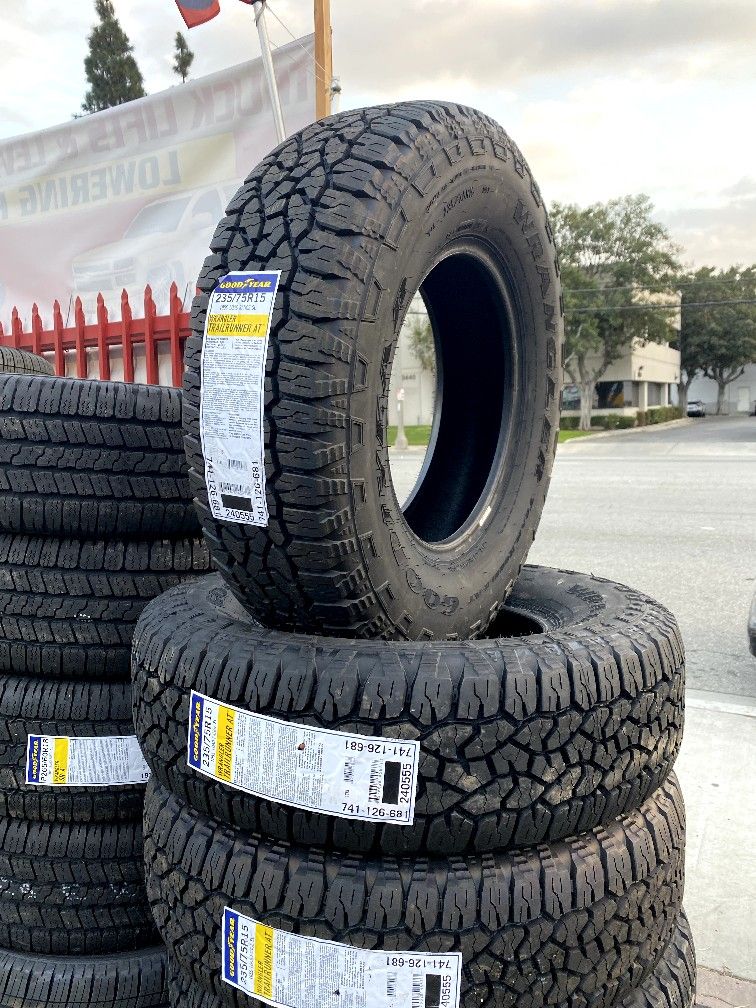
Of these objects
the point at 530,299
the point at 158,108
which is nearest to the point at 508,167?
the point at 530,299

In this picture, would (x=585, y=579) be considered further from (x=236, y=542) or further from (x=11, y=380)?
(x=11, y=380)

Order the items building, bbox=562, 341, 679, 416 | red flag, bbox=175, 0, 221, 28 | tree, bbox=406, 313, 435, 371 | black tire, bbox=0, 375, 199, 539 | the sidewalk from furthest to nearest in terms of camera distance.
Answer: building, bbox=562, 341, 679, 416, tree, bbox=406, 313, 435, 371, red flag, bbox=175, 0, 221, 28, the sidewalk, black tire, bbox=0, 375, 199, 539

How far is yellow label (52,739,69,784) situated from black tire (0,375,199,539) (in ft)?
1.66

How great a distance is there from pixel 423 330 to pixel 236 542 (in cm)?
3740

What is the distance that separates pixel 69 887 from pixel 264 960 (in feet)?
2.94

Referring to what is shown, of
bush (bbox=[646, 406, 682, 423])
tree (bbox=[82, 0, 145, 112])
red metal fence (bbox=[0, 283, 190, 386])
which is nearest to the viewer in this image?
red metal fence (bbox=[0, 283, 190, 386])

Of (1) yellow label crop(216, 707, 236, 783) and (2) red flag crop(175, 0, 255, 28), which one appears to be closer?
(1) yellow label crop(216, 707, 236, 783)

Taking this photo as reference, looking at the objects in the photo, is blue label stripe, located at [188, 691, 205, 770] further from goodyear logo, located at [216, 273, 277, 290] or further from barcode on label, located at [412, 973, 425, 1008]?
goodyear logo, located at [216, 273, 277, 290]

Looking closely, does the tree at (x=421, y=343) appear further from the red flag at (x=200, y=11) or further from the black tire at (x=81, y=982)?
the black tire at (x=81, y=982)

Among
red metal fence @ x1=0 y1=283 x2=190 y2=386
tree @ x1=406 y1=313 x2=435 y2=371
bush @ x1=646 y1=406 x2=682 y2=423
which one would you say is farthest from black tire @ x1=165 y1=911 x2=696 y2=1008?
bush @ x1=646 y1=406 x2=682 y2=423

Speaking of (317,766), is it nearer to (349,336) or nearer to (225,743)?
(225,743)

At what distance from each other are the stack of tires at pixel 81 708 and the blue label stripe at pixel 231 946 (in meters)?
0.71

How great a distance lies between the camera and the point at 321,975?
1.23m

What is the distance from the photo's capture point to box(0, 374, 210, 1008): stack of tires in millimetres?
1891
